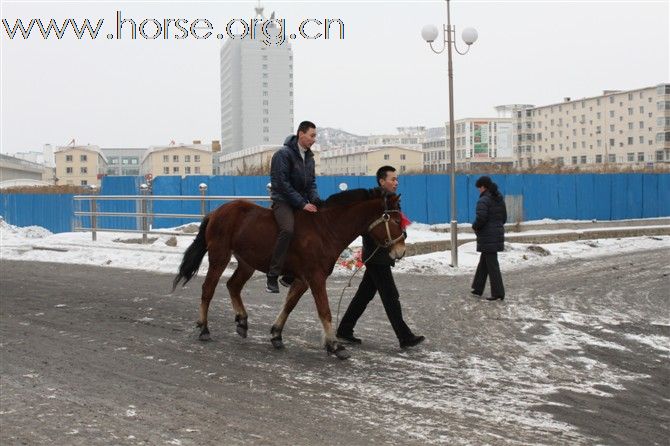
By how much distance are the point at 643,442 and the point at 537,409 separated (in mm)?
909

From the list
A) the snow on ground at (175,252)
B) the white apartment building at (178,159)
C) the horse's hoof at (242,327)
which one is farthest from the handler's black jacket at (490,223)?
the white apartment building at (178,159)

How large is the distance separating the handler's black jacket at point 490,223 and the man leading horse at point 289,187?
16.4ft

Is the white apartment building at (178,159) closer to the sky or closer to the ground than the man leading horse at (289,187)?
closer to the sky

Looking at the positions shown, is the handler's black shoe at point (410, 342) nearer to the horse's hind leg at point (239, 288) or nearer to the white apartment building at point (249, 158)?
Result: the horse's hind leg at point (239, 288)

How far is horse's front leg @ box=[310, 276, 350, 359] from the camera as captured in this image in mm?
8102

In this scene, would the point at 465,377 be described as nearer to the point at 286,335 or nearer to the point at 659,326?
the point at 286,335

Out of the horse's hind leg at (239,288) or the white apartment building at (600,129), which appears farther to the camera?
the white apartment building at (600,129)

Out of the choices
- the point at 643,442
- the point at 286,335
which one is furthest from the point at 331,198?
the point at 643,442

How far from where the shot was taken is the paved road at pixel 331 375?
568cm

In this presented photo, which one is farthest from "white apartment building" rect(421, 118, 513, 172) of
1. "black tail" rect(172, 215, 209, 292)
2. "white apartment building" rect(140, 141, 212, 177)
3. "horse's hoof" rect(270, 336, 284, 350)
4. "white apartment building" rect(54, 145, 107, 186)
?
"horse's hoof" rect(270, 336, 284, 350)

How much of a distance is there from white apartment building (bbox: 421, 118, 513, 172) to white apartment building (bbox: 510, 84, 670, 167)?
11.2 feet

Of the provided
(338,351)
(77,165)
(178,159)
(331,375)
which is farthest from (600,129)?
(331,375)

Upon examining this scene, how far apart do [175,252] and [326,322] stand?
37.2 feet

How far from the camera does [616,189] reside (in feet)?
111
